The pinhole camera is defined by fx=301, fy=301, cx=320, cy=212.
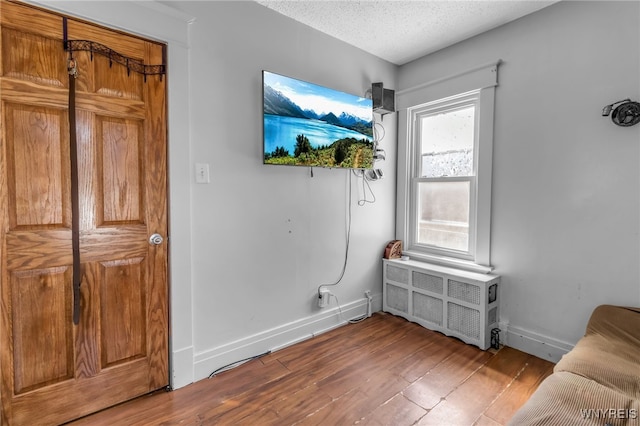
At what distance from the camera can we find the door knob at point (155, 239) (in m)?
1.79

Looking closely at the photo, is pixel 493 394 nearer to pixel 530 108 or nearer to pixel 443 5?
pixel 530 108

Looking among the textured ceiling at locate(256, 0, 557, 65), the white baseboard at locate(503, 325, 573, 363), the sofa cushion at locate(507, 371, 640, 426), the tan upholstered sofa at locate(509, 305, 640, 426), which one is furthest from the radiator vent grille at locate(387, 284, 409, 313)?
the textured ceiling at locate(256, 0, 557, 65)

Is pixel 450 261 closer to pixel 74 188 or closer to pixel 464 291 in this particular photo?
pixel 464 291

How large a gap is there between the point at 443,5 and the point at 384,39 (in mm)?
569

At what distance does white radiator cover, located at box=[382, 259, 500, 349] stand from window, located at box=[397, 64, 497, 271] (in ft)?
0.74

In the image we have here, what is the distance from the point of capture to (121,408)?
5.54 feet

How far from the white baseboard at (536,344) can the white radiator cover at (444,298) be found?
0.47ft

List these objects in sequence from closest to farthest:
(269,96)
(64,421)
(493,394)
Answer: (64,421) → (493,394) → (269,96)

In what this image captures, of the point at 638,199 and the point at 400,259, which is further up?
the point at 638,199

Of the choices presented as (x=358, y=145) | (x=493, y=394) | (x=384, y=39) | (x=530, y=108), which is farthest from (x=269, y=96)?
(x=493, y=394)

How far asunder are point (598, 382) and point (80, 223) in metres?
2.62

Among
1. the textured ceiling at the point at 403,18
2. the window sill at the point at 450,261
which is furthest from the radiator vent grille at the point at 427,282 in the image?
the textured ceiling at the point at 403,18

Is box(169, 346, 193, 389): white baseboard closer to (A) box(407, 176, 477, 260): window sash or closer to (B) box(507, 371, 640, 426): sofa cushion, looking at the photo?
(B) box(507, 371, 640, 426): sofa cushion

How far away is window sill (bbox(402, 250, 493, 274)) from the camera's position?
255cm
